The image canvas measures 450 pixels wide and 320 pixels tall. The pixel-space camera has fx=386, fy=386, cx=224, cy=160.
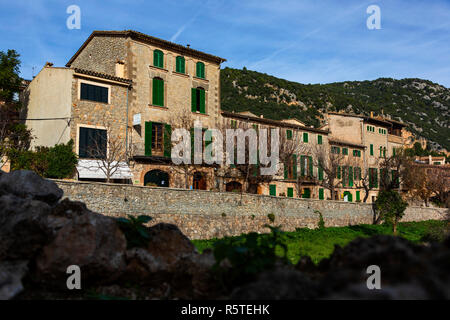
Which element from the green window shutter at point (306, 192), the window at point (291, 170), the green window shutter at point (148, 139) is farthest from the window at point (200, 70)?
the green window shutter at point (306, 192)

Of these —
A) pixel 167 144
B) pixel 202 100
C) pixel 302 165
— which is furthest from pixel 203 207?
pixel 302 165

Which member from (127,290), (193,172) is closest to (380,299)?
(127,290)

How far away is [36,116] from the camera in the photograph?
90.0 ft

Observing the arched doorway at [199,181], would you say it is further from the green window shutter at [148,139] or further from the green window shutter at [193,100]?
the green window shutter at [193,100]

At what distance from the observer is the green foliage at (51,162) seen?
2214 cm

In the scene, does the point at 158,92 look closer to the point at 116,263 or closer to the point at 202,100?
the point at 202,100

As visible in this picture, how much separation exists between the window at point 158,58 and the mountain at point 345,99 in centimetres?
3993

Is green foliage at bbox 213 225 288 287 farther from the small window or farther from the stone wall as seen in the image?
the small window

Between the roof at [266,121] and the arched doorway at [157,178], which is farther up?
the roof at [266,121]

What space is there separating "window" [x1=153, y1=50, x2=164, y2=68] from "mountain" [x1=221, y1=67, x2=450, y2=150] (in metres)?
39.9

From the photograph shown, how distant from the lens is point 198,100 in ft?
103

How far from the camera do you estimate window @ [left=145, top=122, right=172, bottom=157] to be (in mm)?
27844

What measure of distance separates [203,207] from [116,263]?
1818 cm
